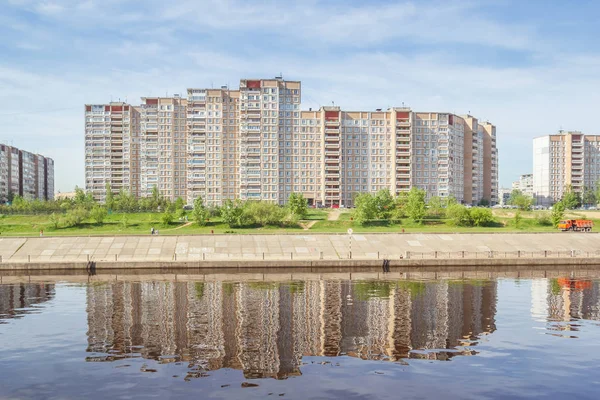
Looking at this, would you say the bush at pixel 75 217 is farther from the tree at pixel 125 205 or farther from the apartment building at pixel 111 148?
the apartment building at pixel 111 148

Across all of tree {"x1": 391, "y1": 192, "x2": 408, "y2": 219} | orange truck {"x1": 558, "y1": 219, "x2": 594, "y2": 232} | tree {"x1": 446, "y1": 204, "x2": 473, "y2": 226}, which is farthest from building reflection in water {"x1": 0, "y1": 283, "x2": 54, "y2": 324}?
orange truck {"x1": 558, "y1": 219, "x2": 594, "y2": 232}

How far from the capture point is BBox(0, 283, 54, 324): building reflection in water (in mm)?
41266

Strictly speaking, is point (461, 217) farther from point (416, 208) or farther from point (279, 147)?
point (279, 147)

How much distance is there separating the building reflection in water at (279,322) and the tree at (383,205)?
185ft

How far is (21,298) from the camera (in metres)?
47.9

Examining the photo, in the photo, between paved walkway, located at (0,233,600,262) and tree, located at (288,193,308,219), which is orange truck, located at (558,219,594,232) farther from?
tree, located at (288,193,308,219)

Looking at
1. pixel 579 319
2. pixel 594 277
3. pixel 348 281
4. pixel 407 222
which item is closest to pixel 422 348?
pixel 579 319

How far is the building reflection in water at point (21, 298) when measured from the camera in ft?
135

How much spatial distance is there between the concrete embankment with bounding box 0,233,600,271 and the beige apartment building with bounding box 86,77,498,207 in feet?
294

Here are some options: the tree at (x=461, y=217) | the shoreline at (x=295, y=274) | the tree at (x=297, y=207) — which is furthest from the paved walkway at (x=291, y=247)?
the tree at (x=297, y=207)

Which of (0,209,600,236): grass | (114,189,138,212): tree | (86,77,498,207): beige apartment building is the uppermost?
(86,77,498,207): beige apartment building

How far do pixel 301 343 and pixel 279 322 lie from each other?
18.0 ft

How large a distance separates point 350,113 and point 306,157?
61.9 feet

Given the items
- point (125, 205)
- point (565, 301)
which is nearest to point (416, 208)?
point (565, 301)
